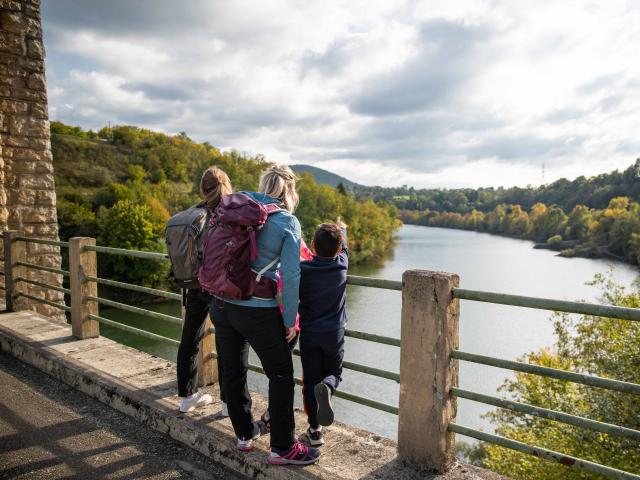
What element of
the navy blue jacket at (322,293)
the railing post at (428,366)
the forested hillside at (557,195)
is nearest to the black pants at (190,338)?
the navy blue jacket at (322,293)

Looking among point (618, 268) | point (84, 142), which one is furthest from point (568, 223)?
point (84, 142)

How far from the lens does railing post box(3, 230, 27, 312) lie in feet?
21.8

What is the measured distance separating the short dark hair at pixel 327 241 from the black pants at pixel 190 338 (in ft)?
3.23

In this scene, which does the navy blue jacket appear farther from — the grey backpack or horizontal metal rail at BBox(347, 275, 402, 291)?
the grey backpack

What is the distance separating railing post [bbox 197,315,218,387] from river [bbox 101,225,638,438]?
17.2 meters

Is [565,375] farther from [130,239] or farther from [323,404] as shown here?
A: [130,239]

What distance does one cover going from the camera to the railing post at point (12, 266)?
6633 mm

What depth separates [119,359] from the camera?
484 centimetres

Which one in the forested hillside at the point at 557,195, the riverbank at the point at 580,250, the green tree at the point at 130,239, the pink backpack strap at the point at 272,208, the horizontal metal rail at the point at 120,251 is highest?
the forested hillside at the point at 557,195

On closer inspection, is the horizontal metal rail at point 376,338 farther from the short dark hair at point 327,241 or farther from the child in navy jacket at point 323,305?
the short dark hair at point 327,241

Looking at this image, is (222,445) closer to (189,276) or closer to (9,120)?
(189,276)

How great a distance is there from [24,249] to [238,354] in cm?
509

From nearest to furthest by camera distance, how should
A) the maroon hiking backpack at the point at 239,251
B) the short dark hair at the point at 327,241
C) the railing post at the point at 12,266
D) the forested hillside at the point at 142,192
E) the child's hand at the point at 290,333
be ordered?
the maroon hiking backpack at the point at 239,251
the child's hand at the point at 290,333
the short dark hair at the point at 327,241
the railing post at the point at 12,266
the forested hillside at the point at 142,192

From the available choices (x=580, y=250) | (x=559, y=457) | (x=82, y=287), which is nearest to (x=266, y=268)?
(x=559, y=457)
